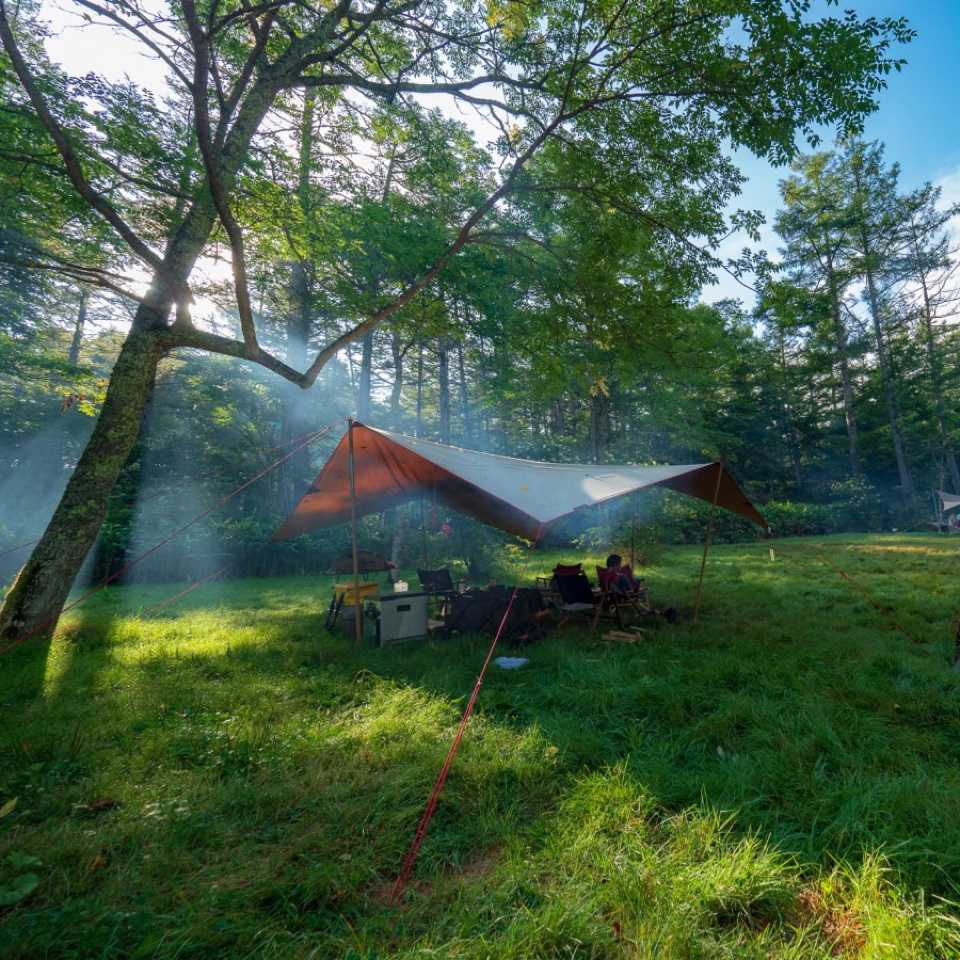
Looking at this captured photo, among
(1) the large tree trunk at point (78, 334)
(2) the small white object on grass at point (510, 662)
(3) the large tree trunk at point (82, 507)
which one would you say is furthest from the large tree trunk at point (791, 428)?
(1) the large tree trunk at point (78, 334)

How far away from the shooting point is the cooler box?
17.1ft

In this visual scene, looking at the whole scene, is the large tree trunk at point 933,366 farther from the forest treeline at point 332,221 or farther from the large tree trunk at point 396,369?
the large tree trunk at point 396,369

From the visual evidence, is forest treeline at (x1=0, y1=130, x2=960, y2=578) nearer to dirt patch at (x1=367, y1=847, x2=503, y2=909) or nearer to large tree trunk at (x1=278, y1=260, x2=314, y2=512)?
large tree trunk at (x1=278, y1=260, x2=314, y2=512)

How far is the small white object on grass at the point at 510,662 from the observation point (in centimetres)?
435

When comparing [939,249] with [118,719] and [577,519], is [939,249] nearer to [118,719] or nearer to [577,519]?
[577,519]

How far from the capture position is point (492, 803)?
2359mm

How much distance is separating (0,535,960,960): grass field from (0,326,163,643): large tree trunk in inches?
16.4

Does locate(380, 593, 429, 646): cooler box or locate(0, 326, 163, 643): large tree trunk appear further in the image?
locate(380, 593, 429, 646): cooler box

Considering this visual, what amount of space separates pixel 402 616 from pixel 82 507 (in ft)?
11.1

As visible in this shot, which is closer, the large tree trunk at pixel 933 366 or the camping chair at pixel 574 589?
the camping chair at pixel 574 589

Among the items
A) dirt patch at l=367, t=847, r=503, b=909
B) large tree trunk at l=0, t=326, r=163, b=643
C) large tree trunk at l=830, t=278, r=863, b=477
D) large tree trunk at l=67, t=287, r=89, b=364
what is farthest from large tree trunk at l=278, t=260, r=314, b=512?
large tree trunk at l=830, t=278, r=863, b=477

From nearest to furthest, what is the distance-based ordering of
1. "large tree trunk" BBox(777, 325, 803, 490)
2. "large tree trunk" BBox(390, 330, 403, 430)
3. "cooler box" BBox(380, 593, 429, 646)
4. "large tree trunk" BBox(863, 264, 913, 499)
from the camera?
"cooler box" BBox(380, 593, 429, 646) → "large tree trunk" BBox(390, 330, 403, 430) → "large tree trunk" BBox(863, 264, 913, 499) → "large tree trunk" BBox(777, 325, 803, 490)

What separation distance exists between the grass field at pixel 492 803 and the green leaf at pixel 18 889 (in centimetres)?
2

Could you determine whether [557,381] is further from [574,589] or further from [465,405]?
[465,405]
